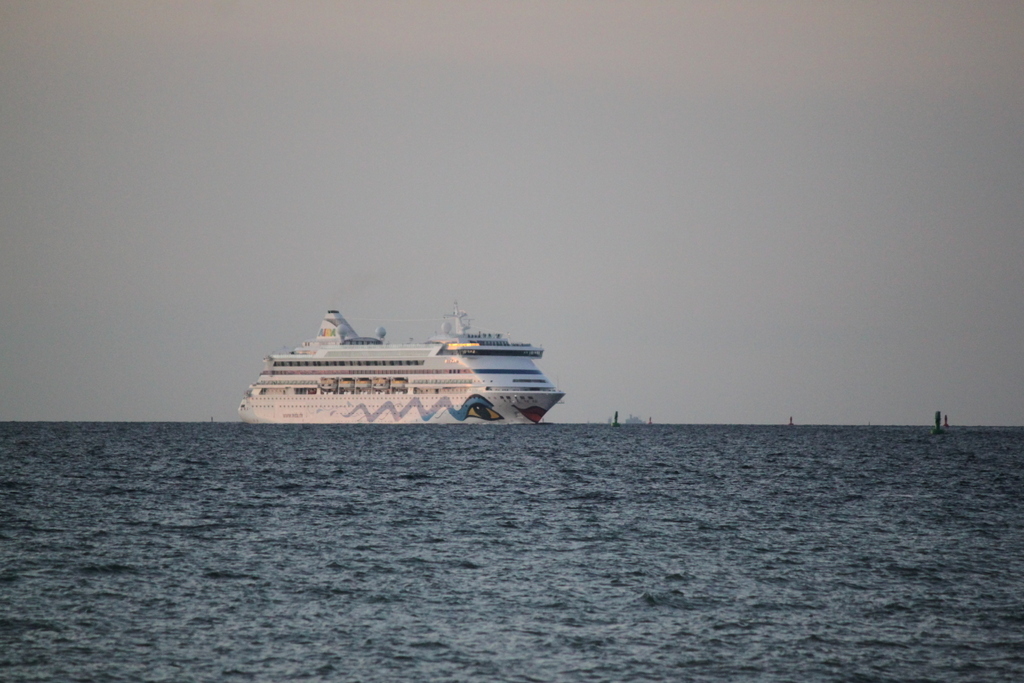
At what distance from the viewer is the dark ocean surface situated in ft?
70.6

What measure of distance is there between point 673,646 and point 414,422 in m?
122

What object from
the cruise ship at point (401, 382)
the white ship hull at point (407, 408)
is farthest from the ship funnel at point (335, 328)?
the white ship hull at point (407, 408)

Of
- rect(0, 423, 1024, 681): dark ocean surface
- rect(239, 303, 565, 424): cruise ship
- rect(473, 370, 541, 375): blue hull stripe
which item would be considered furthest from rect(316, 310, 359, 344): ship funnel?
rect(0, 423, 1024, 681): dark ocean surface

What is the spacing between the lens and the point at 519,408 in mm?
139875

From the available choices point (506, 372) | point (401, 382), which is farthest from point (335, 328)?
point (506, 372)

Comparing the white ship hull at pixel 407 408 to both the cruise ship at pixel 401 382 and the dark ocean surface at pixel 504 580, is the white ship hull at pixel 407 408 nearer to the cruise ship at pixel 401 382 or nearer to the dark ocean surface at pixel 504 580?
the cruise ship at pixel 401 382

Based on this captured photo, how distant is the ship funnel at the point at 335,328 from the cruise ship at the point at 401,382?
0.14m

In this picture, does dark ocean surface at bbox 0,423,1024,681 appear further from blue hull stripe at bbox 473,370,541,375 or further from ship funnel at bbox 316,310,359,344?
ship funnel at bbox 316,310,359,344

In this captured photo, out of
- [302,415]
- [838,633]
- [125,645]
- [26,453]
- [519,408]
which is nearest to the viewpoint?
[125,645]

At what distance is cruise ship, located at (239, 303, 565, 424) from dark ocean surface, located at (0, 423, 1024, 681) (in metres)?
80.8

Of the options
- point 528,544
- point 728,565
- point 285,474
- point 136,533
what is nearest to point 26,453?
point 285,474

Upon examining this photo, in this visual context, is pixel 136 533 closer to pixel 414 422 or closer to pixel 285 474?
pixel 285 474

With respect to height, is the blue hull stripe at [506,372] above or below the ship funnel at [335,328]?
below

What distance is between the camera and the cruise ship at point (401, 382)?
458 ft
